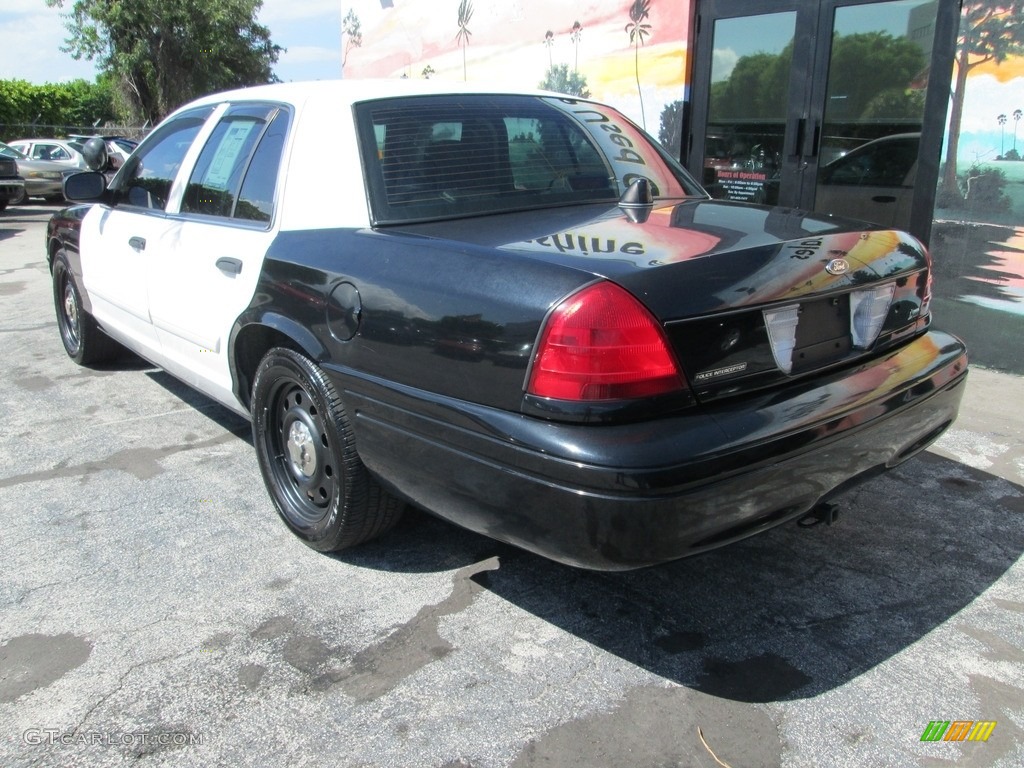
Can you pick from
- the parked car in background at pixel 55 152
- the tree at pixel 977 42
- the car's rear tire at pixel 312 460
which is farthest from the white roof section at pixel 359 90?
the parked car in background at pixel 55 152

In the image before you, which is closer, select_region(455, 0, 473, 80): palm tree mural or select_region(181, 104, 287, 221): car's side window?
select_region(181, 104, 287, 221): car's side window

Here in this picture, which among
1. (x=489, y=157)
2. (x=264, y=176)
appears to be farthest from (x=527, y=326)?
(x=264, y=176)

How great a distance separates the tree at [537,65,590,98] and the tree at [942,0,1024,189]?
3.63m

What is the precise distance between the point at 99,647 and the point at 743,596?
214 centimetres

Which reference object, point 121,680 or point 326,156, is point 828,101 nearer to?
point 326,156

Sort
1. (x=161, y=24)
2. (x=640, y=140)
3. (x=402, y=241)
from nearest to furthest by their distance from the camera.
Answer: (x=402, y=241), (x=640, y=140), (x=161, y=24)

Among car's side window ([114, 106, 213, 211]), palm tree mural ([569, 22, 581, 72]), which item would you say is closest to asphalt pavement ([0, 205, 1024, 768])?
car's side window ([114, 106, 213, 211])

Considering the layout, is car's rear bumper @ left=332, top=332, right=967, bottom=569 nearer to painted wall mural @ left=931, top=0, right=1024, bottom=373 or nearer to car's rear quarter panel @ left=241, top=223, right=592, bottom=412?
car's rear quarter panel @ left=241, top=223, right=592, bottom=412

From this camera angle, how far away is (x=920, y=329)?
3.20 meters

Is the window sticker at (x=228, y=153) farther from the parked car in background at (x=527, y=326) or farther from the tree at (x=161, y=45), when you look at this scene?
the tree at (x=161, y=45)

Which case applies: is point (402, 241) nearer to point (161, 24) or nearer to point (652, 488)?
point (652, 488)

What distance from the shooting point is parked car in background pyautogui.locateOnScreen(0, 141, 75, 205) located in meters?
20.2

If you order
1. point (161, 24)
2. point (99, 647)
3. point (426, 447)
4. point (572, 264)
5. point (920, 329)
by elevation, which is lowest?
point (99, 647)

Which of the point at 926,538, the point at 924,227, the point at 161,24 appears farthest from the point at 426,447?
the point at 161,24
